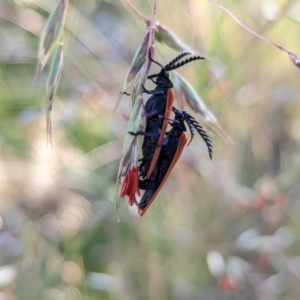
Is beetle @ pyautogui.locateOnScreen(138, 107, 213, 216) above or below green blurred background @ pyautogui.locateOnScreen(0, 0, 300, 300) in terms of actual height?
below

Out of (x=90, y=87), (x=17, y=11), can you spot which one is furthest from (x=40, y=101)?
(x=17, y=11)

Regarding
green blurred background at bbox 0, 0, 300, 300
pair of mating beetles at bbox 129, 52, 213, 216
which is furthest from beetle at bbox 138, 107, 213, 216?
green blurred background at bbox 0, 0, 300, 300

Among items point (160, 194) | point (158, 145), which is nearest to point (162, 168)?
point (158, 145)

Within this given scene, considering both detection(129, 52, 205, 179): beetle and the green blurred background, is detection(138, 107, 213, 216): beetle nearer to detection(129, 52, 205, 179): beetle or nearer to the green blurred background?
detection(129, 52, 205, 179): beetle

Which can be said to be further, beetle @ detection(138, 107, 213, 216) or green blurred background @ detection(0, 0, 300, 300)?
green blurred background @ detection(0, 0, 300, 300)

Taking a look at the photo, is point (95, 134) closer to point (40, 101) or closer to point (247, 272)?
point (40, 101)

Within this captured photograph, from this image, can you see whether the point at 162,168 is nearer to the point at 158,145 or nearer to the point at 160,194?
the point at 158,145

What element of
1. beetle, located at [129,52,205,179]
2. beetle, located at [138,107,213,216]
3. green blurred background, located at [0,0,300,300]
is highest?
green blurred background, located at [0,0,300,300]
